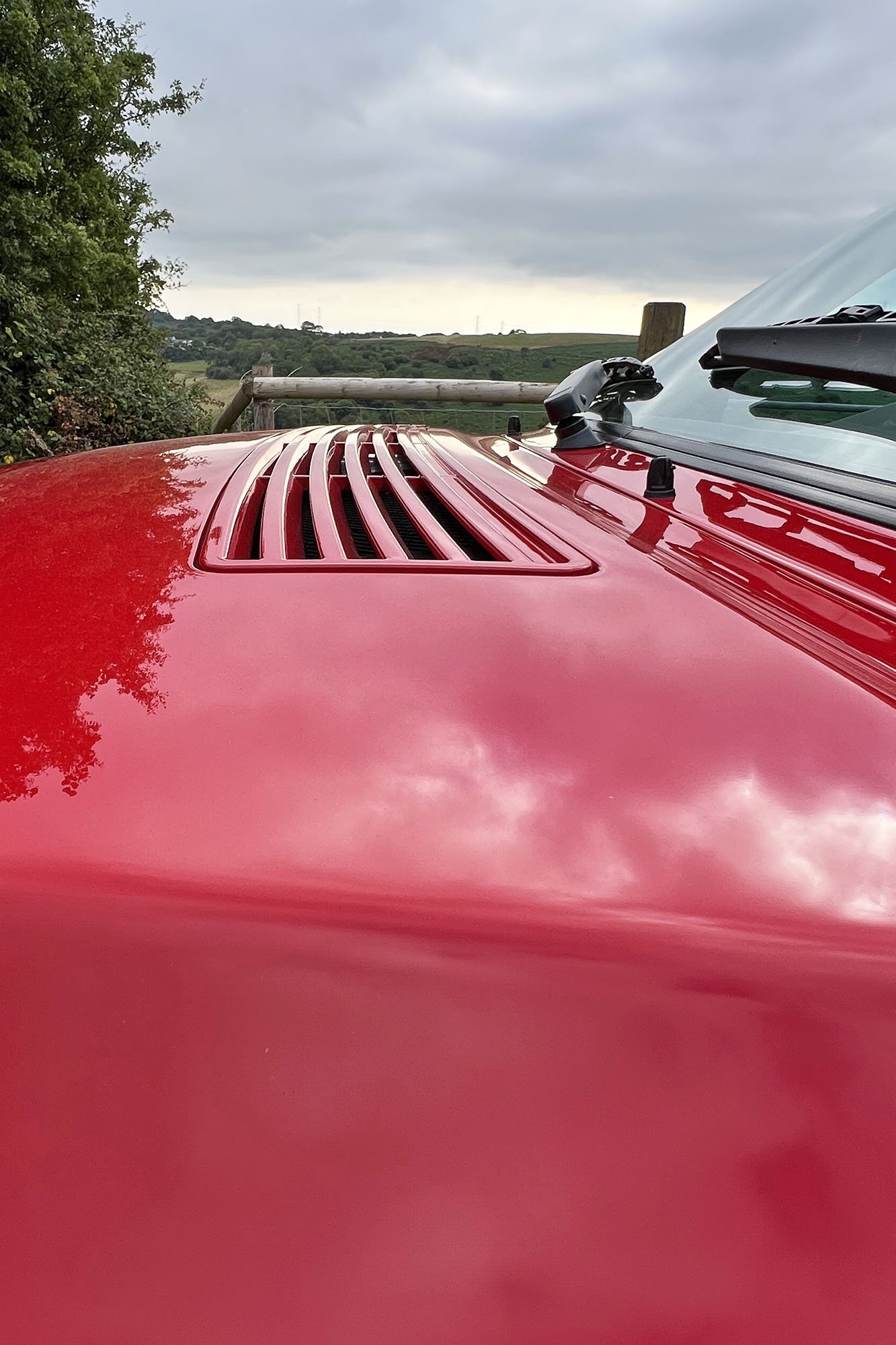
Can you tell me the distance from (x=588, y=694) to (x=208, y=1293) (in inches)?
14.6

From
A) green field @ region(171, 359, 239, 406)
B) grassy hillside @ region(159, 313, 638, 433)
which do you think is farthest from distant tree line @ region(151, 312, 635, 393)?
green field @ region(171, 359, 239, 406)

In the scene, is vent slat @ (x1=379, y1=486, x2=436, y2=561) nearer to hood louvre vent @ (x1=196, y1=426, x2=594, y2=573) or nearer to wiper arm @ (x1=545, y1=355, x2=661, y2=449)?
hood louvre vent @ (x1=196, y1=426, x2=594, y2=573)

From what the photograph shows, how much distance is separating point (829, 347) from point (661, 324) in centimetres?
461

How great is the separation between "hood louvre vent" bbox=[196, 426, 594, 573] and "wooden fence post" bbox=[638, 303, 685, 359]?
161 inches

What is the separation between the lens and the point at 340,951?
1.33 feet

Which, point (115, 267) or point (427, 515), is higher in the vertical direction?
point (115, 267)

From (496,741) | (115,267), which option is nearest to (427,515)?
(496,741)

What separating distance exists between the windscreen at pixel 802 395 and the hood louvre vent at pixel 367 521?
0.43 m

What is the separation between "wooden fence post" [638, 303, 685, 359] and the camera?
5105 mm

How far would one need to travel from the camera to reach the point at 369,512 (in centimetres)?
110

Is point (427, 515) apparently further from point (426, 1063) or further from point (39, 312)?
point (39, 312)

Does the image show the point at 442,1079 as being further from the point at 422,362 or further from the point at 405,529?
the point at 422,362

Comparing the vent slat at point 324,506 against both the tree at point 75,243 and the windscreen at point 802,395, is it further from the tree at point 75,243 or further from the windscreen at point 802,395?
the tree at point 75,243

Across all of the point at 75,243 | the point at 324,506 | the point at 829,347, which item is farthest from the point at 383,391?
the point at 75,243
